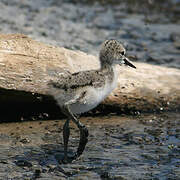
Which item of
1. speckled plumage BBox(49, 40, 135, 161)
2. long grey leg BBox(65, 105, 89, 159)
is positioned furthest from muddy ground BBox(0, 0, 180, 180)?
speckled plumage BBox(49, 40, 135, 161)

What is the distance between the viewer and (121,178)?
17.9 ft

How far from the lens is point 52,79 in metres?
6.72

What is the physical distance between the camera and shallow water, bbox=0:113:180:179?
221 inches

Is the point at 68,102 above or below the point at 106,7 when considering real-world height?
above

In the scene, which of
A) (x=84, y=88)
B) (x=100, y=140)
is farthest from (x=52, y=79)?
(x=84, y=88)

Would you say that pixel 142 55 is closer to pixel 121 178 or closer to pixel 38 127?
pixel 38 127

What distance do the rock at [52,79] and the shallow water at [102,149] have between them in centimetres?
21

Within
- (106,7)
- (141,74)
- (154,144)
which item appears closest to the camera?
(154,144)

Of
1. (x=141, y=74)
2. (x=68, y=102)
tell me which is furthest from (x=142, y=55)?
(x=68, y=102)

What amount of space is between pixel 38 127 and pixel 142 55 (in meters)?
4.57

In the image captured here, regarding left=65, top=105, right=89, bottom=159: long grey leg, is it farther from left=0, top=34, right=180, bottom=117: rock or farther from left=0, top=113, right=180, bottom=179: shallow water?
left=0, top=34, right=180, bottom=117: rock

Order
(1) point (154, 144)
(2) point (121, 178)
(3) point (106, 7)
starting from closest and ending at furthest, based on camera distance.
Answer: (2) point (121, 178)
(1) point (154, 144)
(3) point (106, 7)

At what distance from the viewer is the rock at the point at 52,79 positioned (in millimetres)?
6859

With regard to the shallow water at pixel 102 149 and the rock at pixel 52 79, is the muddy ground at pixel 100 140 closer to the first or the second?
the shallow water at pixel 102 149
